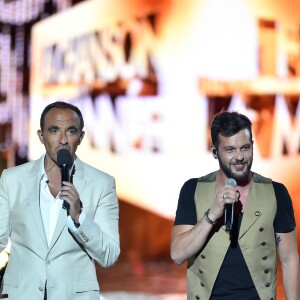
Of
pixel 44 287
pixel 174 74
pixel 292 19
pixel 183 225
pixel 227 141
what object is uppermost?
pixel 292 19

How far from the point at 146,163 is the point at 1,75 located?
128 cm

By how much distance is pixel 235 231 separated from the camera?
3045 mm

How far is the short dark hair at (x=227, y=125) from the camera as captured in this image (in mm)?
3031

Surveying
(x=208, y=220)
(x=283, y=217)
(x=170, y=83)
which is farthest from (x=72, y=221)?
(x=170, y=83)

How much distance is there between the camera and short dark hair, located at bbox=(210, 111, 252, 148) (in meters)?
3.03

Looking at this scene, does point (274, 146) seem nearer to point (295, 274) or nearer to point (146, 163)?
point (146, 163)

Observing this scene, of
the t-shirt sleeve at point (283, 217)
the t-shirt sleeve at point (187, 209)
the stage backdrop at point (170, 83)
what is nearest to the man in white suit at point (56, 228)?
the t-shirt sleeve at point (187, 209)

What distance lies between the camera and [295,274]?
309 centimetres

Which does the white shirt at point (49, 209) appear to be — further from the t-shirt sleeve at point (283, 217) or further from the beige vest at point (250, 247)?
the t-shirt sleeve at point (283, 217)

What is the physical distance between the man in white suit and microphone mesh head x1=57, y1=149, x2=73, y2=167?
0.04 m

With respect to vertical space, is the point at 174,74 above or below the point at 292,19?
below

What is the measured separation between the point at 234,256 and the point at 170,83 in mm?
3384

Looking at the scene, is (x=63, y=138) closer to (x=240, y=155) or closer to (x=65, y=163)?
(x=65, y=163)

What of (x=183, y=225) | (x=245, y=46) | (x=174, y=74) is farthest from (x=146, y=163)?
(x=183, y=225)
